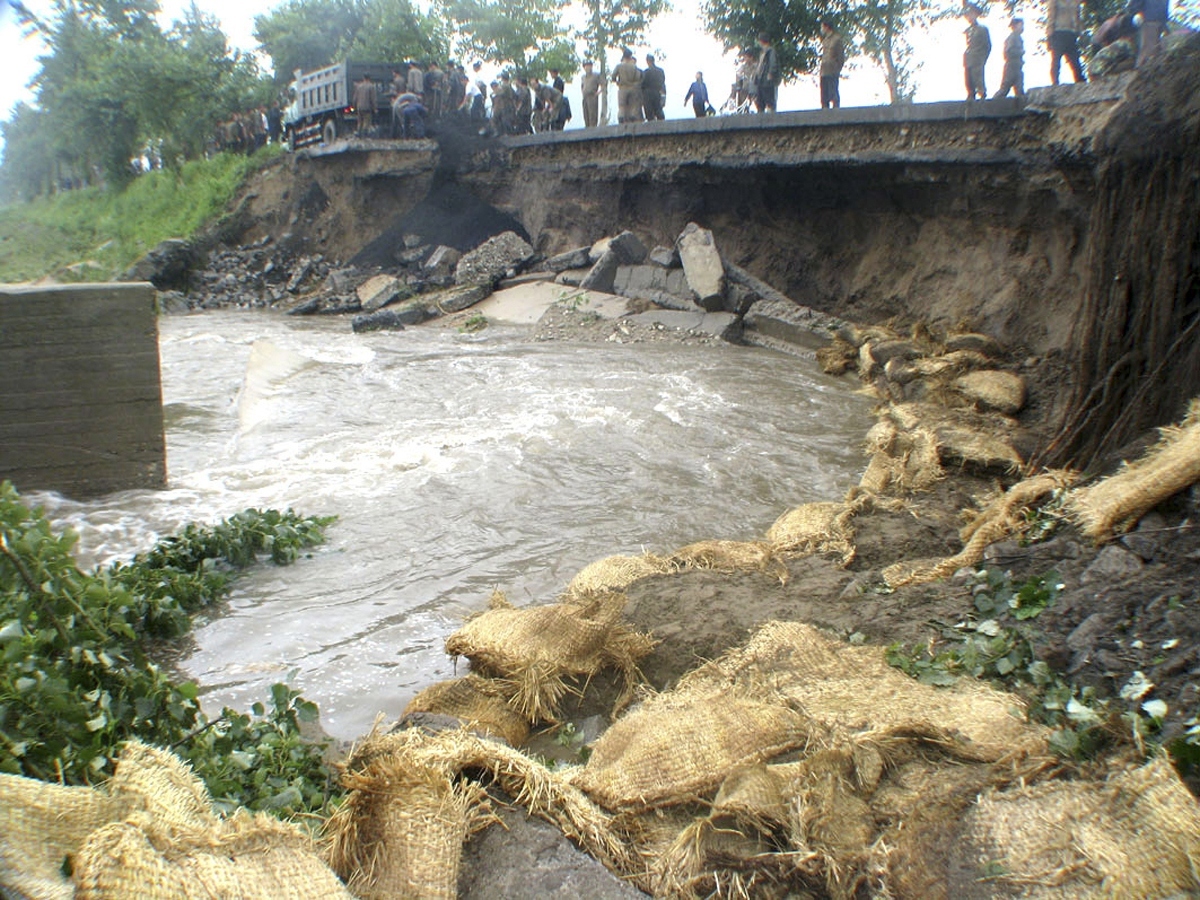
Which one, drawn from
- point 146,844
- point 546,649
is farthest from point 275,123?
point 146,844

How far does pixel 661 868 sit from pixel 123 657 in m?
1.89

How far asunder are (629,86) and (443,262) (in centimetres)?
586

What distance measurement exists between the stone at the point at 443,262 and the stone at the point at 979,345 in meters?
13.1

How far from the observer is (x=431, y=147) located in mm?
23016

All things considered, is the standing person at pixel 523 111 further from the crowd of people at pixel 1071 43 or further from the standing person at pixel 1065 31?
the standing person at pixel 1065 31

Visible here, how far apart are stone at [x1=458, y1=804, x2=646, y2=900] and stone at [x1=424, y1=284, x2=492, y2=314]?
55.6 feet

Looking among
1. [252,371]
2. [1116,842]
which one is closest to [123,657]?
[1116,842]

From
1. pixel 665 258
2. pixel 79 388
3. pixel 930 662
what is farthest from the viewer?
pixel 665 258

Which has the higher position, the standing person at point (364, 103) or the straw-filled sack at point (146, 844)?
the standing person at point (364, 103)

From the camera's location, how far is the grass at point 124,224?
83.9ft

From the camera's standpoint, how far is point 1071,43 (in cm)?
1112

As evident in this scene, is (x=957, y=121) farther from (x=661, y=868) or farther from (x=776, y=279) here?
(x=661, y=868)

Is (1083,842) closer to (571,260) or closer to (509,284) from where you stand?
(571,260)

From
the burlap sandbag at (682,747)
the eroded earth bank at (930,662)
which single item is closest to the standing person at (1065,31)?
the eroded earth bank at (930,662)
